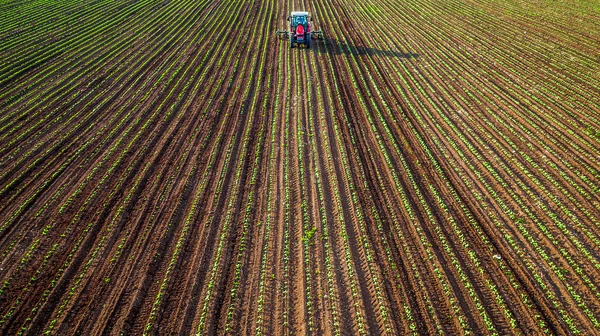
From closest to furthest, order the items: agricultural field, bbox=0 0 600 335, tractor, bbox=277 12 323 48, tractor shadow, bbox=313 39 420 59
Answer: agricultural field, bbox=0 0 600 335, tractor shadow, bbox=313 39 420 59, tractor, bbox=277 12 323 48

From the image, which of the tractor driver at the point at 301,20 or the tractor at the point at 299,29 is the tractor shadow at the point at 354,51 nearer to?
the tractor at the point at 299,29

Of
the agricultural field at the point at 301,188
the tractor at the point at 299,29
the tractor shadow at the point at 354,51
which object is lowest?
the agricultural field at the point at 301,188

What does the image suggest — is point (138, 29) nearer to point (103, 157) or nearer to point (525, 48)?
point (103, 157)

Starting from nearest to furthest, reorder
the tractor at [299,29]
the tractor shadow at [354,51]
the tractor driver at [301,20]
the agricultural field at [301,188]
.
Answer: the agricultural field at [301,188]
the tractor shadow at [354,51]
the tractor at [299,29]
the tractor driver at [301,20]

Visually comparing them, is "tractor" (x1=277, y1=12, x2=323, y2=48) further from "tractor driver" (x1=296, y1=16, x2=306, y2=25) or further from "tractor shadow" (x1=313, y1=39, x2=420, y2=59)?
"tractor shadow" (x1=313, y1=39, x2=420, y2=59)

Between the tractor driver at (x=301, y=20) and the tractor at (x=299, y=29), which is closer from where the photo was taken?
the tractor at (x=299, y=29)

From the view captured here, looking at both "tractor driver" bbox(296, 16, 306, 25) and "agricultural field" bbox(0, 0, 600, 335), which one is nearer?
"agricultural field" bbox(0, 0, 600, 335)

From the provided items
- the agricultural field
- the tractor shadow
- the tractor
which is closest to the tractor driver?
the tractor

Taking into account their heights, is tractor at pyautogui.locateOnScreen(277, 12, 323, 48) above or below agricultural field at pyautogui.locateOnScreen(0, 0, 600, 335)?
above

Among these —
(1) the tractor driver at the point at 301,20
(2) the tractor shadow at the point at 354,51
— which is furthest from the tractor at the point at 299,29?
(2) the tractor shadow at the point at 354,51
